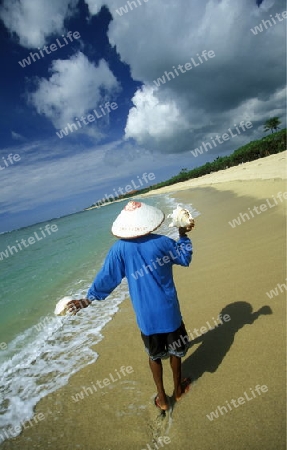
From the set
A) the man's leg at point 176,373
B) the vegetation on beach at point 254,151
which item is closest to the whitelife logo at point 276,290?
the man's leg at point 176,373

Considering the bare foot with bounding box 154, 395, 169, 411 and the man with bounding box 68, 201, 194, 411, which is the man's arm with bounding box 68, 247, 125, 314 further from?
the bare foot with bounding box 154, 395, 169, 411

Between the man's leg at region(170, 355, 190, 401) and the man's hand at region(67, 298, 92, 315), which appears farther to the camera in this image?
the man's leg at region(170, 355, 190, 401)

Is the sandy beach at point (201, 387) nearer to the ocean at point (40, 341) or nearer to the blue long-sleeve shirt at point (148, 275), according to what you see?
the ocean at point (40, 341)

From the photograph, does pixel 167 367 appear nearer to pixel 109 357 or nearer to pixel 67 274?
pixel 109 357

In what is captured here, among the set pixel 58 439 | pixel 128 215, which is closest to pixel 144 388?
pixel 58 439

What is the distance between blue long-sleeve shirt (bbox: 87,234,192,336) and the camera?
262 centimetres

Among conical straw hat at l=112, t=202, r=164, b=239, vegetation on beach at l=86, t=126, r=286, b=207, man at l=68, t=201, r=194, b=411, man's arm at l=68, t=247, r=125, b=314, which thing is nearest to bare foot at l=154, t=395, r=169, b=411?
man at l=68, t=201, r=194, b=411

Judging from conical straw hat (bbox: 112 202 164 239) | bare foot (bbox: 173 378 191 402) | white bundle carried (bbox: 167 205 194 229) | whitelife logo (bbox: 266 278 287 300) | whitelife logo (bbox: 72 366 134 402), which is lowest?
whitelife logo (bbox: 266 278 287 300)

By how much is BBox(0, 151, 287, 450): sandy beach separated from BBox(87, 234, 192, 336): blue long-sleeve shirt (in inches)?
38.6

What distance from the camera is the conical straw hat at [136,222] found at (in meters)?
2.58

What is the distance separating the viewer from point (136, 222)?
8.52 ft

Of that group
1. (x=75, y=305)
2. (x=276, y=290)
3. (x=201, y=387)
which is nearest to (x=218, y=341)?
(x=201, y=387)

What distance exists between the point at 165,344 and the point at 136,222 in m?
1.34

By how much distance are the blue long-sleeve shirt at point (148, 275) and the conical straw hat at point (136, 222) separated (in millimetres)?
95
